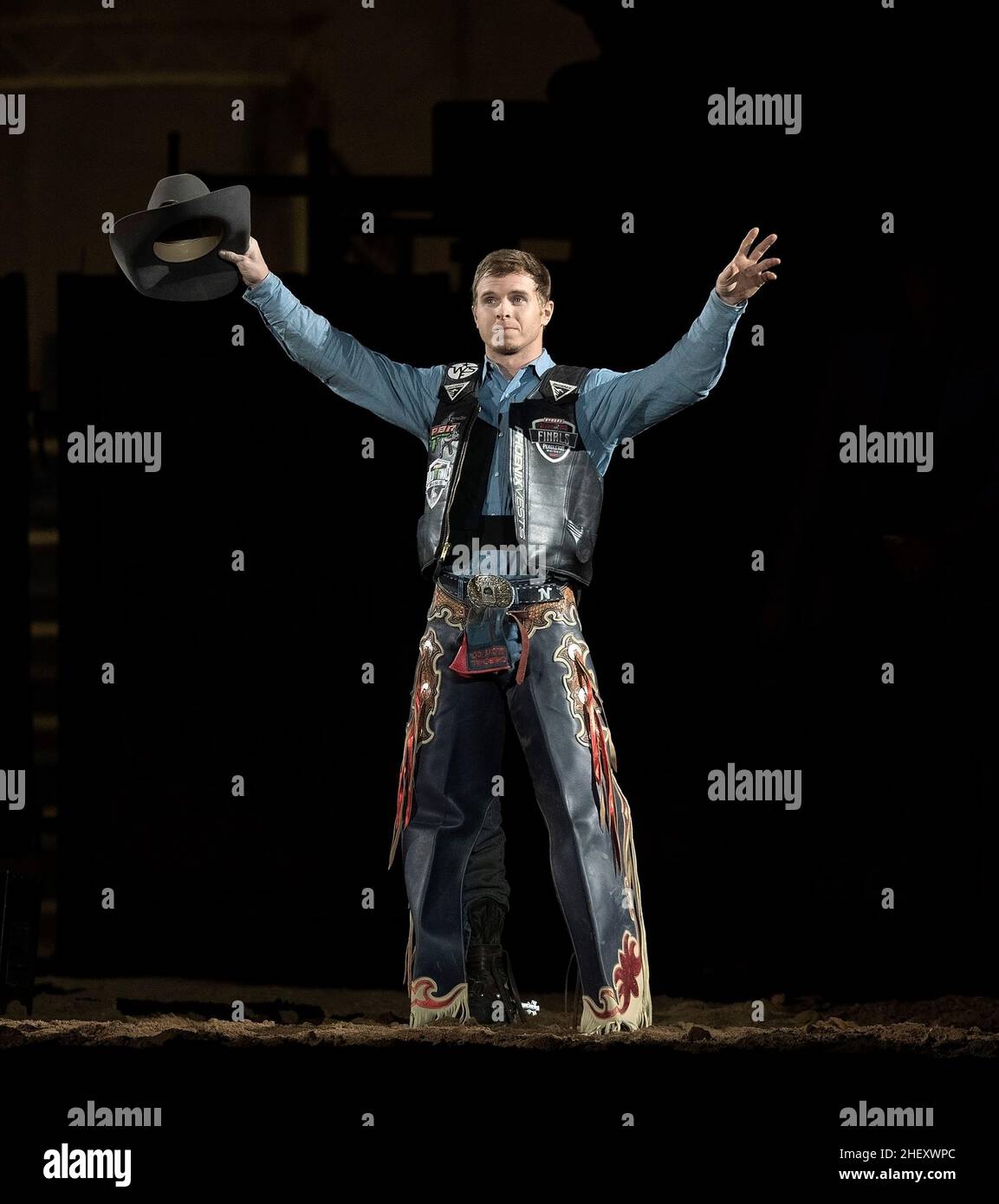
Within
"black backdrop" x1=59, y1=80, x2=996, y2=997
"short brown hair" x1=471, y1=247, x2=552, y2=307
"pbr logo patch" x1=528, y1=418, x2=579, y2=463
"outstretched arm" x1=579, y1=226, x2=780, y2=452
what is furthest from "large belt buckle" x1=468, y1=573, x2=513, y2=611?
"black backdrop" x1=59, y1=80, x2=996, y2=997

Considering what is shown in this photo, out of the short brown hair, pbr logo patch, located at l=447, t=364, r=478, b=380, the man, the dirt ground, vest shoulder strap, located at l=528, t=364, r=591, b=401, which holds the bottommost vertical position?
the dirt ground

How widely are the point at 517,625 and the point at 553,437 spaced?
0.52 m

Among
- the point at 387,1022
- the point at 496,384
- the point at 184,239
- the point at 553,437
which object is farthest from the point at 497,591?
the point at 387,1022

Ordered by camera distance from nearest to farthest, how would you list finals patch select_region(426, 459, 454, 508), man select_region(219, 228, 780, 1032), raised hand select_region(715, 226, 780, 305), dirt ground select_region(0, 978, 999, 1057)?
dirt ground select_region(0, 978, 999, 1057) < raised hand select_region(715, 226, 780, 305) < man select_region(219, 228, 780, 1032) < finals patch select_region(426, 459, 454, 508)

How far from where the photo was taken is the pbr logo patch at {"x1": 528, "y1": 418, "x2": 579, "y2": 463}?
5.04 metres

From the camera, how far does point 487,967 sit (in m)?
5.21

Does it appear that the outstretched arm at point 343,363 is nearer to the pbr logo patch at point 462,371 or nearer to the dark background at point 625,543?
the pbr logo patch at point 462,371

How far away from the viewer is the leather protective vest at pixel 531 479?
5.00 meters

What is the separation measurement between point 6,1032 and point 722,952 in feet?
8.86

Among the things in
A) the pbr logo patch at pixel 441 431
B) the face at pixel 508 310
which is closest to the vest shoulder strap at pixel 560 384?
the face at pixel 508 310

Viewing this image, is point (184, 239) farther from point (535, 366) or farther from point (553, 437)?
point (553, 437)

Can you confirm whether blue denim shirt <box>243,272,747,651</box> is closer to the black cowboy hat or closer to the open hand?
the open hand

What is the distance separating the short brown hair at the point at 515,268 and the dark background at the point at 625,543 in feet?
3.18

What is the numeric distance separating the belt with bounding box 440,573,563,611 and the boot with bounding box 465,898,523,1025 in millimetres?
858
